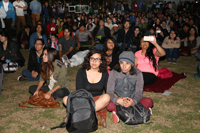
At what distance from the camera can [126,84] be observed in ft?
13.3

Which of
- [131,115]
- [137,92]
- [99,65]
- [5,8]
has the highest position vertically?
[5,8]

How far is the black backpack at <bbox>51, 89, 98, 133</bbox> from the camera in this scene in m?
3.46

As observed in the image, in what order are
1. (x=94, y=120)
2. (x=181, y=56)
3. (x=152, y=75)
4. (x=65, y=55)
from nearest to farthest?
(x=94, y=120)
(x=152, y=75)
(x=65, y=55)
(x=181, y=56)

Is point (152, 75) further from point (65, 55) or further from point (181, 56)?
point (181, 56)

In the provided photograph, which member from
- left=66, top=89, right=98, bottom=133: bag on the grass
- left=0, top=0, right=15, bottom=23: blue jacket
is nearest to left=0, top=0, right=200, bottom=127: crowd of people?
left=0, top=0, right=15, bottom=23: blue jacket

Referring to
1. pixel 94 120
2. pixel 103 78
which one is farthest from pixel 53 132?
pixel 103 78

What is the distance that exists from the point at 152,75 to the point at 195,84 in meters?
1.52

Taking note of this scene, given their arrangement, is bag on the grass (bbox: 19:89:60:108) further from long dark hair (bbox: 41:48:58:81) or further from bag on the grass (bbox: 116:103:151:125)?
bag on the grass (bbox: 116:103:151:125)

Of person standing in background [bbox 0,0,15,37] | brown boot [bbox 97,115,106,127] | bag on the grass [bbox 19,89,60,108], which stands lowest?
brown boot [bbox 97,115,106,127]

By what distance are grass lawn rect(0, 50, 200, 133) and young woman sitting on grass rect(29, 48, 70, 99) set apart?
1.27ft

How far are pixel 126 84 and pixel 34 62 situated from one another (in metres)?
3.35

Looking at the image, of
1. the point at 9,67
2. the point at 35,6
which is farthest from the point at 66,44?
the point at 35,6

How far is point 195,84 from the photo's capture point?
20.1 feet

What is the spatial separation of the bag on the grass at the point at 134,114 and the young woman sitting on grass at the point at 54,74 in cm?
157
